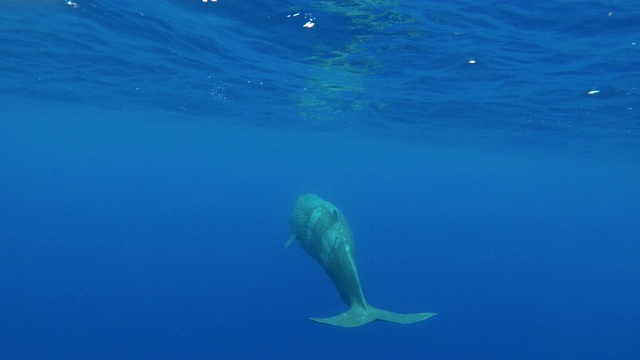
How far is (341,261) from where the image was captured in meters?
9.41

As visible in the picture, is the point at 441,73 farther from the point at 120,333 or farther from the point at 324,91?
the point at 120,333

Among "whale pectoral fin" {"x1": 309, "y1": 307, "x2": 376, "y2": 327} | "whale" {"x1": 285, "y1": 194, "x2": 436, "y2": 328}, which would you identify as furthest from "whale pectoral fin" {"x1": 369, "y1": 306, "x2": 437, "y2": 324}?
"whale pectoral fin" {"x1": 309, "y1": 307, "x2": 376, "y2": 327}

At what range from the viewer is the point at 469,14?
11.9m

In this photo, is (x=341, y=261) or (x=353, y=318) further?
(x=341, y=261)

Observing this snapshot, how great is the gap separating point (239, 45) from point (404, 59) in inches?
240

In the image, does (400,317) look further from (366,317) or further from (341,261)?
(341,261)

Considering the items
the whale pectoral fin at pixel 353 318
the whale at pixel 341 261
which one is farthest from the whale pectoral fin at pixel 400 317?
the whale pectoral fin at pixel 353 318

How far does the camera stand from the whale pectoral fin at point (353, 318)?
8.82 meters

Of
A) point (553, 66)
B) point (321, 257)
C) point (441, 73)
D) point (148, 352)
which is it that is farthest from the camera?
point (148, 352)

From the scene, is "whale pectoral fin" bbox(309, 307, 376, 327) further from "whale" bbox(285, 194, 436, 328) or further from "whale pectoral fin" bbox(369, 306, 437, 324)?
"whale pectoral fin" bbox(369, 306, 437, 324)

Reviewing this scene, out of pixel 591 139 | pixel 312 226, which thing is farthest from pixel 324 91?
pixel 591 139

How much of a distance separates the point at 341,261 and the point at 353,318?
1.16 metres

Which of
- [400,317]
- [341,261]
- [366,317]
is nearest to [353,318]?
[366,317]

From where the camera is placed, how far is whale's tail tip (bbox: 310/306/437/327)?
8883 millimetres
